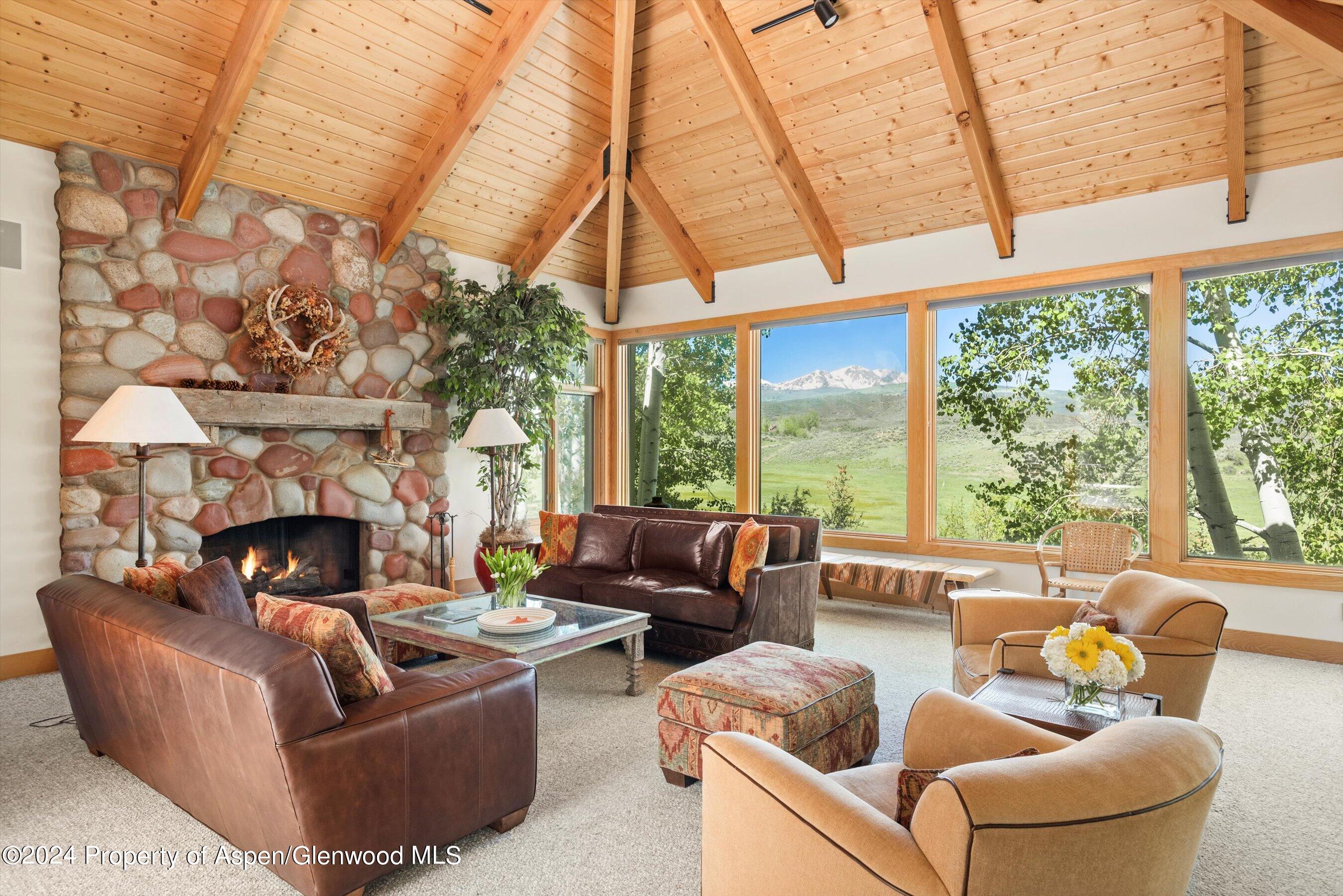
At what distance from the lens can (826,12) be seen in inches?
178

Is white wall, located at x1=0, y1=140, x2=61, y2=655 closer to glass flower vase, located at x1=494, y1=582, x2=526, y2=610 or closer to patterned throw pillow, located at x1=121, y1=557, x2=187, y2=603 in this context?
patterned throw pillow, located at x1=121, y1=557, x2=187, y2=603

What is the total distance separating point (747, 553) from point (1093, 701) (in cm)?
214

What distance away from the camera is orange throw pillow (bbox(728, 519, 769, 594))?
4.33m

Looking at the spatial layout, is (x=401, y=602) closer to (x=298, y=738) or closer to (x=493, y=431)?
(x=493, y=431)

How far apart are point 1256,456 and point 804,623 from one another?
315cm

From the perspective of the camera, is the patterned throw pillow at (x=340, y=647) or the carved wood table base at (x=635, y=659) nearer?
the patterned throw pillow at (x=340, y=647)

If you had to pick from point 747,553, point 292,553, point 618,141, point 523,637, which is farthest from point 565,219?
point 523,637

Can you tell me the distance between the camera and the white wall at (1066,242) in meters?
4.70

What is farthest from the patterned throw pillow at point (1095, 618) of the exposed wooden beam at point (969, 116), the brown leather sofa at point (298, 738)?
the exposed wooden beam at point (969, 116)

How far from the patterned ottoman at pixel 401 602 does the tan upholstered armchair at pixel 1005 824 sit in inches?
Result: 113

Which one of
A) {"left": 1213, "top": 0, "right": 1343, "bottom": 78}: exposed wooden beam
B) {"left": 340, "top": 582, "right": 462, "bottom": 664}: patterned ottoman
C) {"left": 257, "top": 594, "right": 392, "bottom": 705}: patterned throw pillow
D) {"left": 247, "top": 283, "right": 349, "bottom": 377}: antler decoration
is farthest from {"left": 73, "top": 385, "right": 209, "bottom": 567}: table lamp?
{"left": 1213, "top": 0, "right": 1343, "bottom": 78}: exposed wooden beam

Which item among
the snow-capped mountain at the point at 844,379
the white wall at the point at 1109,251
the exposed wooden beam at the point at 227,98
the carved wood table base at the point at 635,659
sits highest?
the exposed wooden beam at the point at 227,98

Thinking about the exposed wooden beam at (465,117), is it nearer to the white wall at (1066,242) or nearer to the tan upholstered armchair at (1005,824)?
the white wall at (1066,242)

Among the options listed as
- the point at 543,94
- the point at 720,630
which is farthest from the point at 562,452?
the point at 720,630
